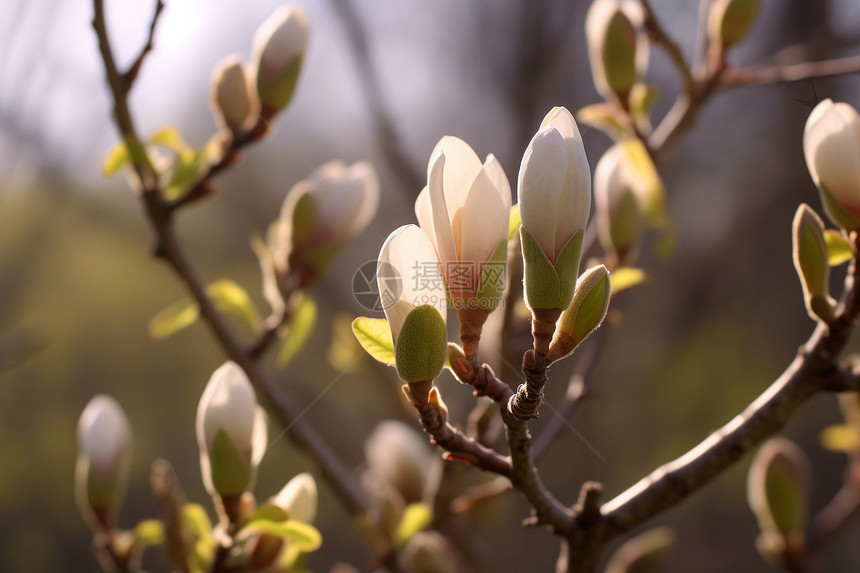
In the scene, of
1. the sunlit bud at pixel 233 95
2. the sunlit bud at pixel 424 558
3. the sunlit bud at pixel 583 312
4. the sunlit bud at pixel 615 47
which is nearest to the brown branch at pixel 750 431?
the sunlit bud at pixel 583 312

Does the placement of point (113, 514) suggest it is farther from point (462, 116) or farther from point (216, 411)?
point (462, 116)

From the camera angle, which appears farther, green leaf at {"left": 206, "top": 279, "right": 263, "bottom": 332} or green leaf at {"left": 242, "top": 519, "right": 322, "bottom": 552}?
green leaf at {"left": 206, "top": 279, "right": 263, "bottom": 332}

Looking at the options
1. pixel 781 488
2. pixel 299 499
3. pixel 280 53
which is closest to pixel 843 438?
pixel 781 488

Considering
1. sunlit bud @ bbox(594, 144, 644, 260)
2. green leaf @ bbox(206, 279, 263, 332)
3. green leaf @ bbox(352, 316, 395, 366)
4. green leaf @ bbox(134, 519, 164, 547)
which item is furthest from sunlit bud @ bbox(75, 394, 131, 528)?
sunlit bud @ bbox(594, 144, 644, 260)

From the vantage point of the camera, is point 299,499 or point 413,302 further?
point 299,499

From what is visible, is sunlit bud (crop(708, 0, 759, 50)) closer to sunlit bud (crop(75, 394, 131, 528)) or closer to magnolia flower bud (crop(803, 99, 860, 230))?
magnolia flower bud (crop(803, 99, 860, 230))

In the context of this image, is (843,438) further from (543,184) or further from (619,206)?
(543,184)

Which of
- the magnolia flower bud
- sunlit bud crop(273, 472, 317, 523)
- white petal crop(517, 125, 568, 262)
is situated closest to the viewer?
white petal crop(517, 125, 568, 262)
